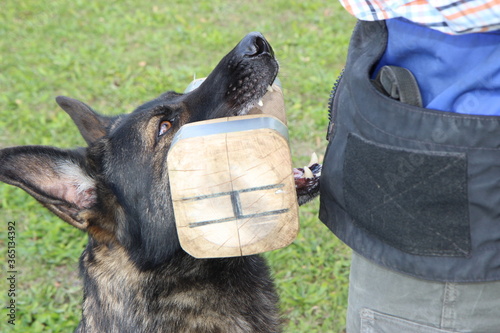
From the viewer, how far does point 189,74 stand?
7059 millimetres

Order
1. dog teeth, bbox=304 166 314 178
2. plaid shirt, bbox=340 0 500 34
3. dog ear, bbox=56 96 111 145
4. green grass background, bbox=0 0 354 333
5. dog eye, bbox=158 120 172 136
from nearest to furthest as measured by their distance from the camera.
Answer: plaid shirt, bbox=340 0 500 34 → dog teeth, bbox=304 166 314 178 → dog eye, bbox=158 120 172 136 → dog ear, bbox=56 96 111 145 → green grass background, bbox=0 0 354 333

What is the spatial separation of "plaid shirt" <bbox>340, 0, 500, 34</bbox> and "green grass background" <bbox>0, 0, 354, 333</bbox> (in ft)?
8.78

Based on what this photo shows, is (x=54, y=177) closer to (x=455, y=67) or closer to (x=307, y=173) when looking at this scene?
(x=307, y=173)

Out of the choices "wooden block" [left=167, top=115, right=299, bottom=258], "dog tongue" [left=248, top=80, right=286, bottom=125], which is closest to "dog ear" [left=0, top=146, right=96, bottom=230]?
"wooden block" [left=167, top=115, right=299, bottom=258]

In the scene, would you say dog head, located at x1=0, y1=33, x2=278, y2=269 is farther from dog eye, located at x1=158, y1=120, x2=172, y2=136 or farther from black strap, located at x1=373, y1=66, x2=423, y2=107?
black strap, located at x1=373, y1=66, x2=423, y2=107

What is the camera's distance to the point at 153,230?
2713 mm

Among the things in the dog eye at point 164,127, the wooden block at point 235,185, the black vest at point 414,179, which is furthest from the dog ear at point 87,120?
the black vest at point 414,179

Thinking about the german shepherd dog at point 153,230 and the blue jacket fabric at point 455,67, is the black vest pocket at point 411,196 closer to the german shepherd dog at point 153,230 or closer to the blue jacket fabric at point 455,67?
the blue jacket fabric at point 455,67

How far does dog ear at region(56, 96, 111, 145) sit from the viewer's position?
3309mm

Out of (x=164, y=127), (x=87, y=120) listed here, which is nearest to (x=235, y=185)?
(x=164, y=127)

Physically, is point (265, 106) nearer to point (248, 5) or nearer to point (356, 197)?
point (356, 197)

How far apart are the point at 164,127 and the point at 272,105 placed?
1.88ft

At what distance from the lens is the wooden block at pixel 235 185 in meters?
2.09

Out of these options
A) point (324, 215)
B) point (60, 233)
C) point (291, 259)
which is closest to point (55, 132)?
point (60, 233)
